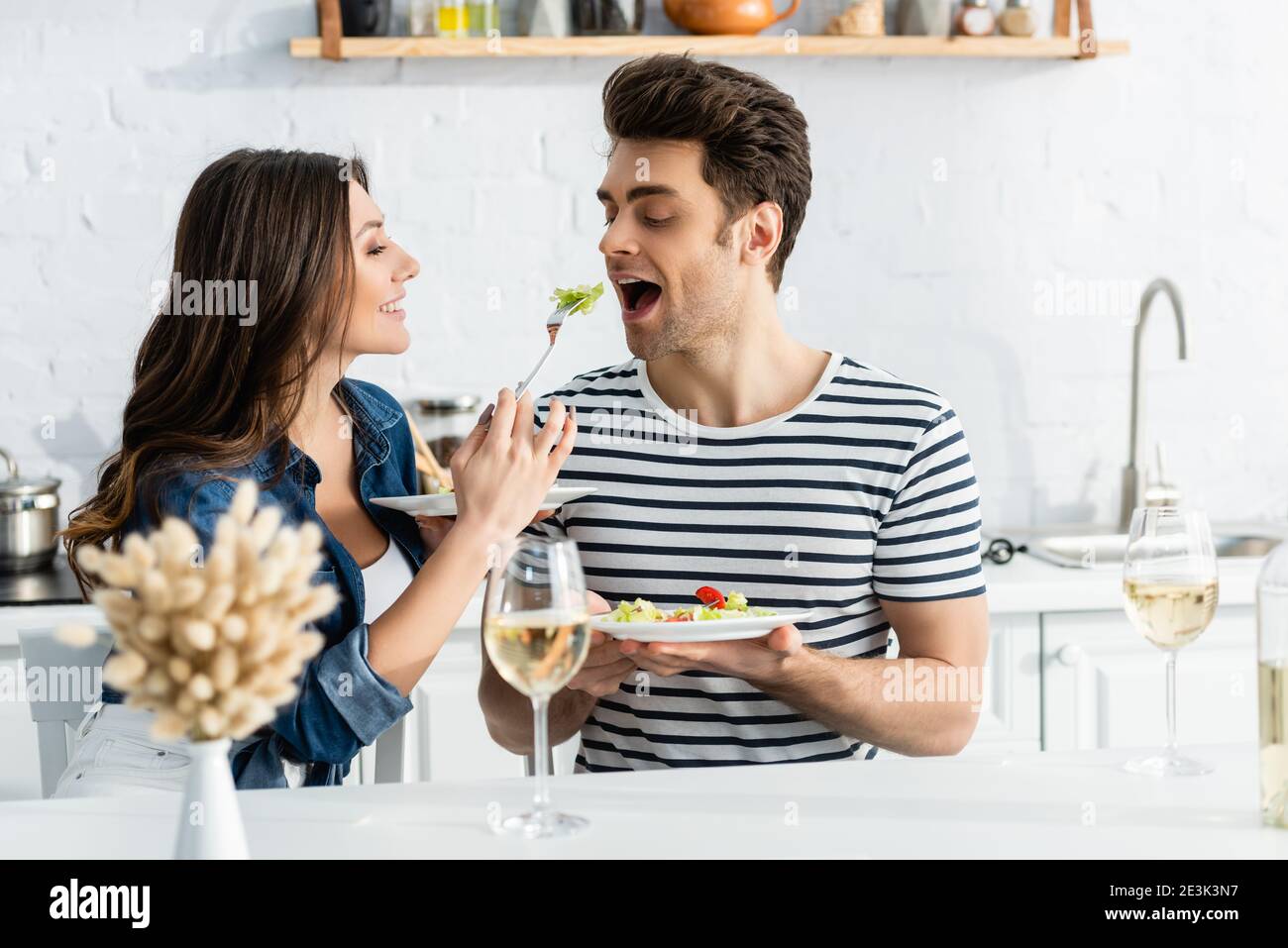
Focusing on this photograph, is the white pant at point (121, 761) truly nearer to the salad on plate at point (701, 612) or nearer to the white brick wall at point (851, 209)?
the salad on plate at point (701, 612)

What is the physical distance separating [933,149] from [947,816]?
2.22m

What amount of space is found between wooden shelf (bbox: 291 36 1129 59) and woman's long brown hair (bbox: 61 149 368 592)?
1054 mm

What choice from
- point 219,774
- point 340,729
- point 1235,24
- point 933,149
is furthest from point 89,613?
point 1235,24

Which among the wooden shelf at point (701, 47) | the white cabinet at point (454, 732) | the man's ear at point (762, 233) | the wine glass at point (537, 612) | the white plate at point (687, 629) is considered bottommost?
the white cabinet at point (454, 732)

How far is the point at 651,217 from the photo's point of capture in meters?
1.80

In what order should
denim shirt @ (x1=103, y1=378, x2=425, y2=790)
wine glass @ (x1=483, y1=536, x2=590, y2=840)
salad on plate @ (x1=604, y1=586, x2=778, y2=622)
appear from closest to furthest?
wine glass @ (x1=483, y1=536, x2=590, y2=840) → salad on plate @ (x1=604, y1=586, x2=778, y2=622) → denim shirt @ (x1=103, y1=378, x2=425, y2=790)

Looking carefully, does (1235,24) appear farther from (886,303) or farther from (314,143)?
(314,143)

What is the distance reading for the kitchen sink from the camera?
262 centimetres

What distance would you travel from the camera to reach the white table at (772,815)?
1.01 m

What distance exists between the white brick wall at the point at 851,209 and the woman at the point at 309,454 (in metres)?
1.00

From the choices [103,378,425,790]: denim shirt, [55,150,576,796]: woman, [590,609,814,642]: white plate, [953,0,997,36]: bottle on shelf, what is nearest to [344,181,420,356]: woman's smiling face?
[55,150,576,796]: woman

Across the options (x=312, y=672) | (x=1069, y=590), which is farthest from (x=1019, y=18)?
(x=312, y=672)

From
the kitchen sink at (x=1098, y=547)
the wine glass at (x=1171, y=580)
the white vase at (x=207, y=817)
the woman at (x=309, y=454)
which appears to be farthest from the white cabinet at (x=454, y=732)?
the white vase at (x=207, y=817)

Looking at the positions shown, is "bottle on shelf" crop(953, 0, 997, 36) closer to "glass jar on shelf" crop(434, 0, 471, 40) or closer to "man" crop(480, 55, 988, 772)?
"glass jar on shelf" crop(434, 0, 471, 40)
